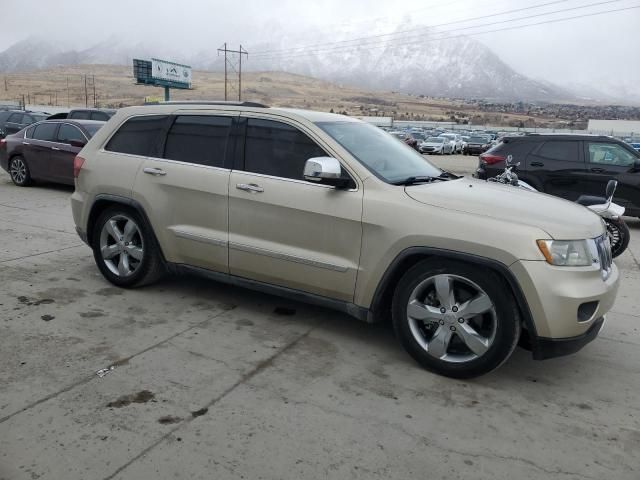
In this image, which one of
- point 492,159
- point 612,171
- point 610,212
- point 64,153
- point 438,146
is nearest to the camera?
point 610,212

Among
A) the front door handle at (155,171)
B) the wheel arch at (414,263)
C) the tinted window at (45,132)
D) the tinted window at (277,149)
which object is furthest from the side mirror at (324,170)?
the tinted window at (45,132)

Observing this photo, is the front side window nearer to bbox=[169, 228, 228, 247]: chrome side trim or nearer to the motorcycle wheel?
the motorcycle wheel

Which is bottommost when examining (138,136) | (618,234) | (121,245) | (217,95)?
(618,234)

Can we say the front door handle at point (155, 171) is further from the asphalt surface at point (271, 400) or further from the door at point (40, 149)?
the door at point (40, 149)

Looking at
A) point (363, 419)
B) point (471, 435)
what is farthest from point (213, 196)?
point (471, 435)

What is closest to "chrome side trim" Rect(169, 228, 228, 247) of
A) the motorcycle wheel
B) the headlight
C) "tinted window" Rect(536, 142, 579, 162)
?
the headlight

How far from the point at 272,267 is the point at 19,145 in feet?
32.7

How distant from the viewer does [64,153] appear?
1130cm

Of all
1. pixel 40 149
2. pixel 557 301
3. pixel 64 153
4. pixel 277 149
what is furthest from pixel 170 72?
pixel 557 301

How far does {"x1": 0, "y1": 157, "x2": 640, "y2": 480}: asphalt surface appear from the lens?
2.82 metres

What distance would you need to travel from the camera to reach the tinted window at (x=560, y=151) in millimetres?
10273

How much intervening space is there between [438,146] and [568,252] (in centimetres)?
3788

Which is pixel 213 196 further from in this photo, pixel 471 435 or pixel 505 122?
pixel 505 122

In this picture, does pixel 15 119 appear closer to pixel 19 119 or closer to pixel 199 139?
pixel 19 119
